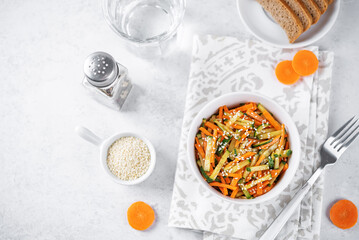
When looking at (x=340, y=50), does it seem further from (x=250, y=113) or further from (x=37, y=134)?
(x=37, y=134)

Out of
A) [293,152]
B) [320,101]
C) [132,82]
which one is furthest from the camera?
[132,82]

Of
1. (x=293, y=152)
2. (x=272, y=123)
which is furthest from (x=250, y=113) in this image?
(x=293, y=152)

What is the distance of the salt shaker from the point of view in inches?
50.5

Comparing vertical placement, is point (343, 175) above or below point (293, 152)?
below

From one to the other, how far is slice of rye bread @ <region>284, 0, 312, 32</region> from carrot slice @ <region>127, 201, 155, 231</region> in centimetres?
95

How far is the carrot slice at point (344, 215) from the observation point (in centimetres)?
141

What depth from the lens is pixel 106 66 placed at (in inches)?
50.6

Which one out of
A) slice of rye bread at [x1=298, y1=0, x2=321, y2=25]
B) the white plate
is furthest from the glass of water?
slice of rye bread at [x1=298, y1=0, x2=321, y2=25]

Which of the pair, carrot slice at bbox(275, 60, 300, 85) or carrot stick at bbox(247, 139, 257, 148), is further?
carrot slice at bbox(275, 60, 300, 85)

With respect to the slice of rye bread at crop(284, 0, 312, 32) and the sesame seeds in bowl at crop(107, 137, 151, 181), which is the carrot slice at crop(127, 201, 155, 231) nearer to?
the sesame seeds in bowl at crop(107, 137, 151, 181)

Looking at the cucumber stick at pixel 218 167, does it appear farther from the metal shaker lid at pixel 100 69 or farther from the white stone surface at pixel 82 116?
the metal shaker lid at pixel 100 69

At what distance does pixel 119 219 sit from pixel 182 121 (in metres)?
0.48

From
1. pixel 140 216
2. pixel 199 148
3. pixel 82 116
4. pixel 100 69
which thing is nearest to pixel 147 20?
pixel 100 69

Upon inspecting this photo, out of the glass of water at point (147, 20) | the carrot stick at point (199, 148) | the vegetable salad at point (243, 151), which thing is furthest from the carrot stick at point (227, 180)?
the glass of water at point (147, 20)
